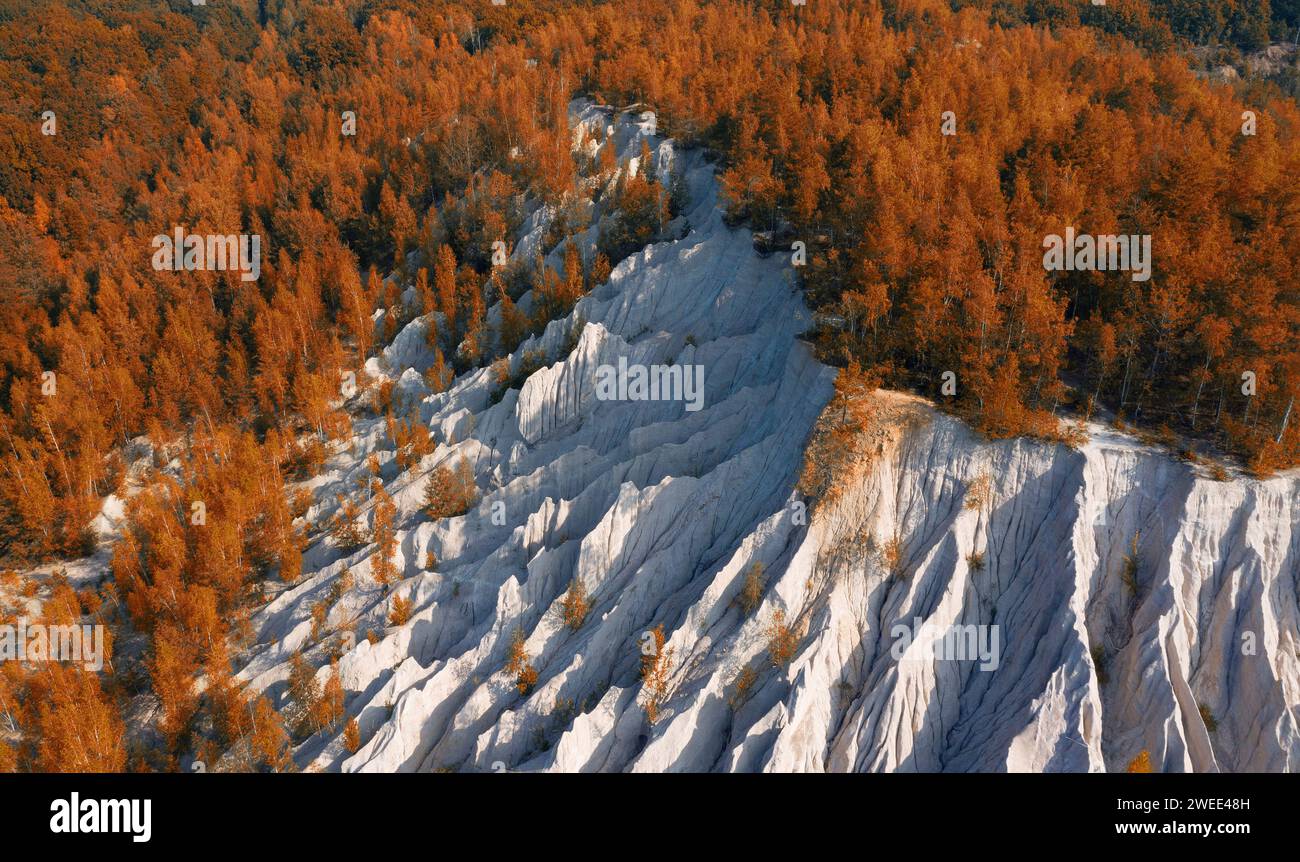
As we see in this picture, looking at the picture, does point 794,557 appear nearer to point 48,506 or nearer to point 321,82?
point 48,506

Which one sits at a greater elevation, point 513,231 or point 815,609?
point 513,231

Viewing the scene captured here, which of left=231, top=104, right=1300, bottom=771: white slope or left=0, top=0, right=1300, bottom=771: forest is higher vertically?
left=0, top=0, right=1300, bottom=771: forest

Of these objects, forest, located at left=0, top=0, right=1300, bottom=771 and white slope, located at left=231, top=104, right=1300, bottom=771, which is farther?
forest, located at left=0, top=0, right=1300, bottom=771

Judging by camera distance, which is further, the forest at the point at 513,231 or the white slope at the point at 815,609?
the forest at the point at 513,231

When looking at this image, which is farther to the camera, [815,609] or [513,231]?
[513,231]

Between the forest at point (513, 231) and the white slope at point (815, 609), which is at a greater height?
the forest at point (513, 231)
